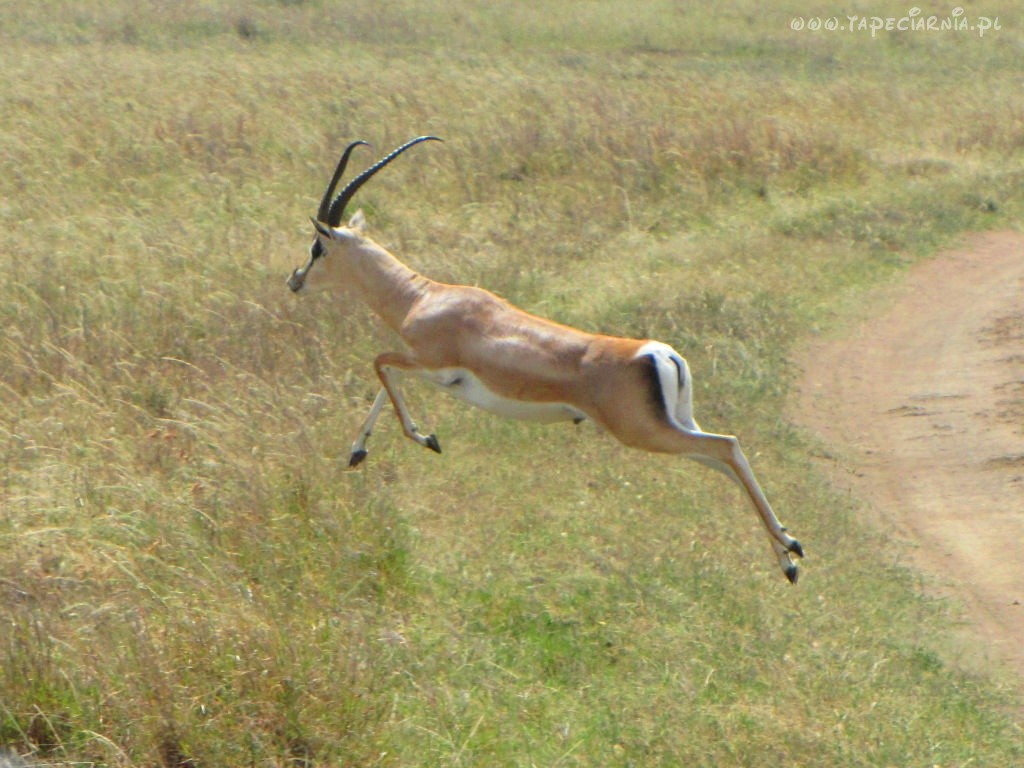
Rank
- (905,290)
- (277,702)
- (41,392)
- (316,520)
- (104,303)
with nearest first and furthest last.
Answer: (277,702)
(316,520)
(41,392)
(104,303)
(905,290)

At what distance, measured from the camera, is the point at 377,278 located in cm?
653

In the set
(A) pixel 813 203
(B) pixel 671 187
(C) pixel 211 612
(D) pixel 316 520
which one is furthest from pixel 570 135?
(C) pixel 211 612

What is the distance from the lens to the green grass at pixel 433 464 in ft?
13.9

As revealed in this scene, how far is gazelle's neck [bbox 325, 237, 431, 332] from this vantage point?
6422mm

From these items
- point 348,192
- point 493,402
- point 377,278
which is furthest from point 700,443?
point 348,192

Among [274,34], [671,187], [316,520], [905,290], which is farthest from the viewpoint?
[274,34]

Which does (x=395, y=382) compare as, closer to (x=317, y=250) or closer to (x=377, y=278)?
(x=377, y=278)

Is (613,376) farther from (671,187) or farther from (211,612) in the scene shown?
(671,187)

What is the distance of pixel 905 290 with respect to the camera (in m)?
10.5

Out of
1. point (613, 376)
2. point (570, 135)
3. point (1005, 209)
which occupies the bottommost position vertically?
point (1005, 209)

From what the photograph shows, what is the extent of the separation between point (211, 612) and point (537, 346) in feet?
6.25

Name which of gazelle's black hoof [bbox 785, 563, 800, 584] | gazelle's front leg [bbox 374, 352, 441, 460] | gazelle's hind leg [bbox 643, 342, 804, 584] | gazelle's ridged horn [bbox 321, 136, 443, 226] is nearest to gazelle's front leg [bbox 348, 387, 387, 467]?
gazelle's front leg [bbox 374, 352, 441, 460]

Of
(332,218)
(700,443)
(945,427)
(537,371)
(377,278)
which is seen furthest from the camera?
(945,427)

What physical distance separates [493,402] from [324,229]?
131 centimetres
